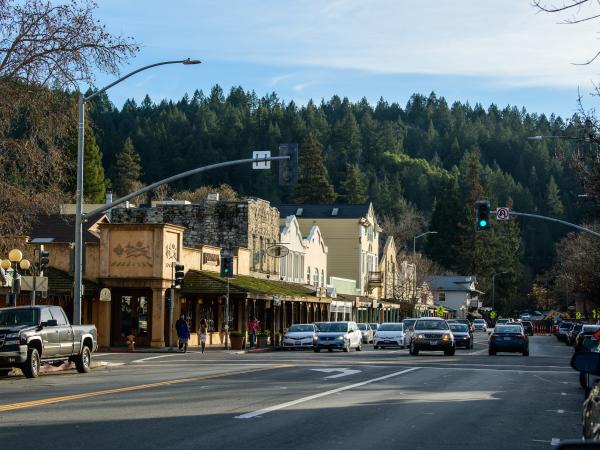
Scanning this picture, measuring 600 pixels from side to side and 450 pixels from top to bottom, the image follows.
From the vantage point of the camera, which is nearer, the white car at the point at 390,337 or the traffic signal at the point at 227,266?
the traffic signal at the point at 227,266

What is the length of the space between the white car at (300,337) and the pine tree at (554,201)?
138m

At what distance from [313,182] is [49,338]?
114 m

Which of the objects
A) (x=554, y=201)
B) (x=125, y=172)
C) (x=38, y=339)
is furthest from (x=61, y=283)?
(x=554, y=201)

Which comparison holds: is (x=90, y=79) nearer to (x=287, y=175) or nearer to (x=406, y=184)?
(x=287, y=175)

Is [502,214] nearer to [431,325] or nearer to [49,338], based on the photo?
[431,325]

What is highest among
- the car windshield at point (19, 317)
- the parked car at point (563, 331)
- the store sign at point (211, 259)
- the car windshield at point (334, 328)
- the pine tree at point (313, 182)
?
the pine tree at point (313, 182)

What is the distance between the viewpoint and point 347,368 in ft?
101

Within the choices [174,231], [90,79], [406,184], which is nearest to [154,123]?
[406,184]

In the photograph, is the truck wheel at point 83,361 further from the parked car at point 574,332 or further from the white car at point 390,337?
the parked car at point 574,332

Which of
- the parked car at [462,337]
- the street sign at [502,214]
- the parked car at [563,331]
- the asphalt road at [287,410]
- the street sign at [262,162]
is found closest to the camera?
the asphalt road at [287,410]

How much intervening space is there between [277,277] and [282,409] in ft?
170

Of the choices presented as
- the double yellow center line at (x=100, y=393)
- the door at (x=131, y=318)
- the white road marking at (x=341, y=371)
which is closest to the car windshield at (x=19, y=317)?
the double yellow center line at (x=100, y=393)

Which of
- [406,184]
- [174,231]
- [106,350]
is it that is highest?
[406,184]

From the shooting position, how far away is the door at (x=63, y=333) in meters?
27.0
